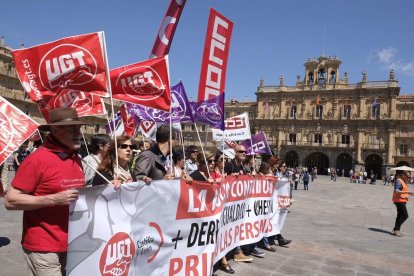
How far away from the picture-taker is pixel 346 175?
174 ft

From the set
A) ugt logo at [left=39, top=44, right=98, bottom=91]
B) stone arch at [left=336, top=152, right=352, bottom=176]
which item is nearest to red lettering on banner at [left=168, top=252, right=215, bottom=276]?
ugt logo at [left=39, top=44, right=98, bottom=91]

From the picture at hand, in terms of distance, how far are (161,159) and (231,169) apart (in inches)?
73.3

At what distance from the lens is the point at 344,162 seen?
5422cm

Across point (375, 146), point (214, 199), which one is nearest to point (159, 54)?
point (214, 199)

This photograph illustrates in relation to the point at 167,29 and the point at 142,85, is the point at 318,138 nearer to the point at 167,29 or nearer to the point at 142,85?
the point at 167,29

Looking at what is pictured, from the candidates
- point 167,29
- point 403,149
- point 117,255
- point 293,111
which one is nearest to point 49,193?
point 117,255

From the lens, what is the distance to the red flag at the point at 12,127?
3570mm

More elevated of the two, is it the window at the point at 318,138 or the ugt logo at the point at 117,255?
the window at the point at 318,138

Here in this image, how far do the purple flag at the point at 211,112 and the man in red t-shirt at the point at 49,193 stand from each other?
9.31 feet

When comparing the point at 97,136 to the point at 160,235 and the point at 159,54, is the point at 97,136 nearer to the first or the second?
the point at 159,54

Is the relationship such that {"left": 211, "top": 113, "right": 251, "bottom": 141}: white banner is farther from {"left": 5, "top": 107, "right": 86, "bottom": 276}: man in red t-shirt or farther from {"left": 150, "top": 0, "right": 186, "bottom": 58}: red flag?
{"left": 5, "top": 107, "right": 86, "bottom": 276}: man in red t-shirt

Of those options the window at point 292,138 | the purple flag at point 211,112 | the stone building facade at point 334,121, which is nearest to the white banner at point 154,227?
the purple flag at point 211,112

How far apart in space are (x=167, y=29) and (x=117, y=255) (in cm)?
348

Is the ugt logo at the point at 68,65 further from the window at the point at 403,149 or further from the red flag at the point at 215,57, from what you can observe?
the window at the point at 403,149
